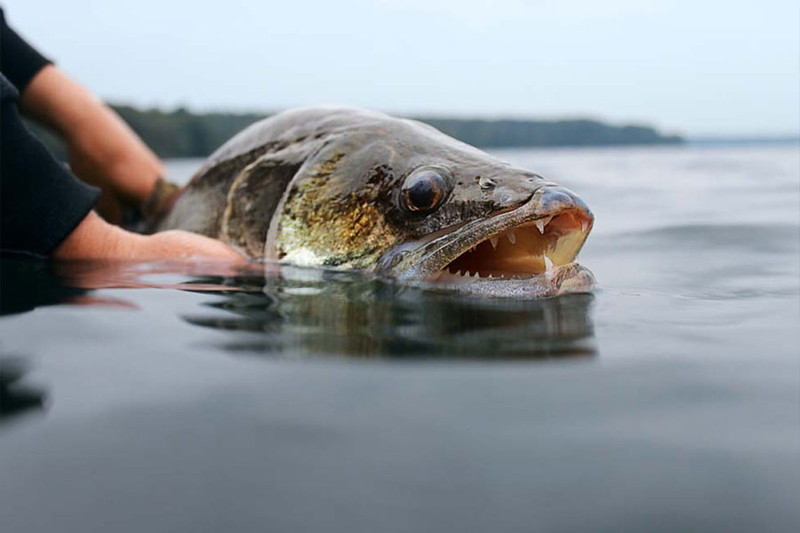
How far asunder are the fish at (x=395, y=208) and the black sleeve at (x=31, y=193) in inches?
30.2

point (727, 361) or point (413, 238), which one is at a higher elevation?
point (413, 238)

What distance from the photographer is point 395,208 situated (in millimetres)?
3400

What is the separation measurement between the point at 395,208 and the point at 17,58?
3363 mm

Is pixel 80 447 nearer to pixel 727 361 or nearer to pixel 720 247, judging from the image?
pixel 727 361

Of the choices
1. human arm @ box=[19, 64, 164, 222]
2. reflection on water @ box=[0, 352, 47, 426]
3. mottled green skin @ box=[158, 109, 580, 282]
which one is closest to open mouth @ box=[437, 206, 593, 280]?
mottled green skin @ box=[158, 109, 580, 282]

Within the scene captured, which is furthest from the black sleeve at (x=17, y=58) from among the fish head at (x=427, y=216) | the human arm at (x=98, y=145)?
the fish head at (x=427, y=216)

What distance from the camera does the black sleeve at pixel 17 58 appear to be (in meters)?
5.11

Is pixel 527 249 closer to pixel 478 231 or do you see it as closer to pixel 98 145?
pixel 478 231

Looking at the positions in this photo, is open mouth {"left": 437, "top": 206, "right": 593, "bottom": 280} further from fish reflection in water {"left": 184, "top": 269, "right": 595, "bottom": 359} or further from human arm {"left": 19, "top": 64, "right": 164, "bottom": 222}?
human arm {"left": 19, "top": 64, "right": 164, "bottom": 222}

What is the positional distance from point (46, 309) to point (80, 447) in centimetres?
129

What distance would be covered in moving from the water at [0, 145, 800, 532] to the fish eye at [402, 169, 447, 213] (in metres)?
0.57

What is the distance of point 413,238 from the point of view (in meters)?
3.32

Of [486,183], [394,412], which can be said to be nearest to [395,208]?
[486,183]

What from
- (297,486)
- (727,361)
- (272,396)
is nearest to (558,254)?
(727,361)
